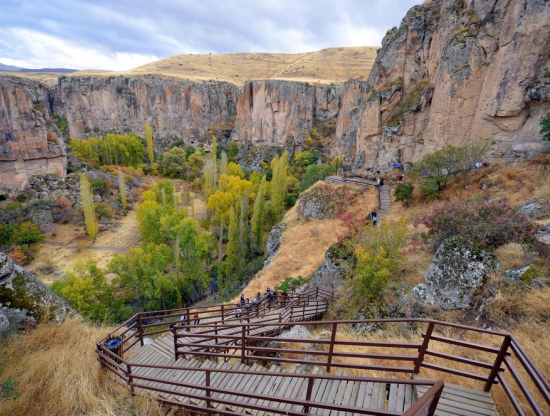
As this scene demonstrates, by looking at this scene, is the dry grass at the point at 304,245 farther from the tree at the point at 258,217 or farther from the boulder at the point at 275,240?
the tree at the point at 258,217

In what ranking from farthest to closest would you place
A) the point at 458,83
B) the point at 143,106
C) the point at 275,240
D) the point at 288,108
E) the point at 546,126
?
the point at 143,106 < the point at 288,108 < the point at 275,240 < the point at 458,83 < the point at 546,126

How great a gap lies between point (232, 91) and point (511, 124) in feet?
212

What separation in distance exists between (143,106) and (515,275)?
251 ft

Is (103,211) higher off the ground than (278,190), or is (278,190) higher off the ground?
(278,190)

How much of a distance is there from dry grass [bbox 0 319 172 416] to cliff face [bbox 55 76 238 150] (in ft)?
218

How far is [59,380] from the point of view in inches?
179

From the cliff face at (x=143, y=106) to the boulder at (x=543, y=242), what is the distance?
6847 cm

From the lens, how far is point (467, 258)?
7.15 m

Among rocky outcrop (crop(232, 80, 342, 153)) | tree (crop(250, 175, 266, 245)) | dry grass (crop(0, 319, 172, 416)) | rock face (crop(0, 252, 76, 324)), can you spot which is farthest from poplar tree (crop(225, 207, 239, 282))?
rocky outcrop (crop(232, 80, 342, 153))

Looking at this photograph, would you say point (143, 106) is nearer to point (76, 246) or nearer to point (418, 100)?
point (76, 246)

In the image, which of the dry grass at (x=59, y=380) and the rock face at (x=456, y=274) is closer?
the dry grass at (x=59, y=380)

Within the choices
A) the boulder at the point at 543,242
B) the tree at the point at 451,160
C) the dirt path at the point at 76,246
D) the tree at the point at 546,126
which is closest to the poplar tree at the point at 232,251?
the dirt path at the point at 76,246

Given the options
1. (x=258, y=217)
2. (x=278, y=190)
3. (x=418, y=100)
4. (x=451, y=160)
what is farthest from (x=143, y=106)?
(x=451, y=160)

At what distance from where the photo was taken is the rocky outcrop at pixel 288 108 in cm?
5472
